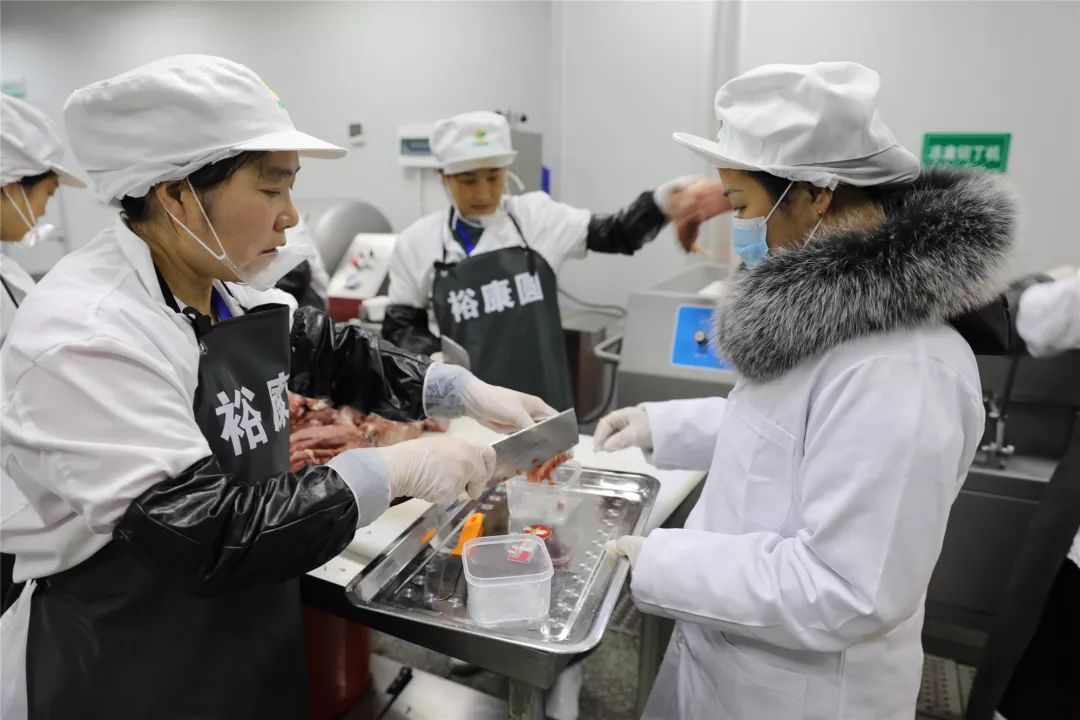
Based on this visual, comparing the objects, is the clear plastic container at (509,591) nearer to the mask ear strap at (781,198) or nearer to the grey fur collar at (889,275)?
the grey fur collar at (889,275)

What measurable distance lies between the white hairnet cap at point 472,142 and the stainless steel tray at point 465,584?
117cm

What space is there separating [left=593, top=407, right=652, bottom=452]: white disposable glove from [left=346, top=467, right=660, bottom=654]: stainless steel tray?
110mm

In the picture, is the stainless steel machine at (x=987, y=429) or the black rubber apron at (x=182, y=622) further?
the stainless steel machine at (x=987, y=429)

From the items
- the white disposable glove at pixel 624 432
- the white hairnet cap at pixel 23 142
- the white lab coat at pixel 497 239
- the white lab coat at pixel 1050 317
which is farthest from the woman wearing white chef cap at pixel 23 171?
the white lab coat at pixel 1050 317

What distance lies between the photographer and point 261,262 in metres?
Answer: 1.08

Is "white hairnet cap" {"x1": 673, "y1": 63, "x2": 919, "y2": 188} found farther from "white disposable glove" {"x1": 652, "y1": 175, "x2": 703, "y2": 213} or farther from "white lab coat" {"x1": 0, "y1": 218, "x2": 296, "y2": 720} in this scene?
"white disposable glove" {"x1": 652, "y1": 175, "x2": 703, "y2": 213}

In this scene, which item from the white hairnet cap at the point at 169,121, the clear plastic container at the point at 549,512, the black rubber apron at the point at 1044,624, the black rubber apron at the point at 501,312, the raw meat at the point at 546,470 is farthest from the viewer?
the black rubber apron at the point at 501,312

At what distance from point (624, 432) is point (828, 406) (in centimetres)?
57

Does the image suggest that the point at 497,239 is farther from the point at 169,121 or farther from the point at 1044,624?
the point at 1044,624

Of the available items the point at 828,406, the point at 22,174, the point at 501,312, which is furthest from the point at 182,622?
the point at 22,174

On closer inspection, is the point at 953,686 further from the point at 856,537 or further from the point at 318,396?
the point at 318,396

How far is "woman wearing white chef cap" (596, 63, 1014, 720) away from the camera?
0.85m

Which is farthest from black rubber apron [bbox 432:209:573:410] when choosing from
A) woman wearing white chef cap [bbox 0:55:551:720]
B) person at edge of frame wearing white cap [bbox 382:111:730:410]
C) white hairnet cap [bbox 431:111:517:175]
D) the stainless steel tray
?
woman wearing white chef cap [bbox 0:55:551:720]

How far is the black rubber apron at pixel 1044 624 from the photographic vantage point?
5.00 feet
